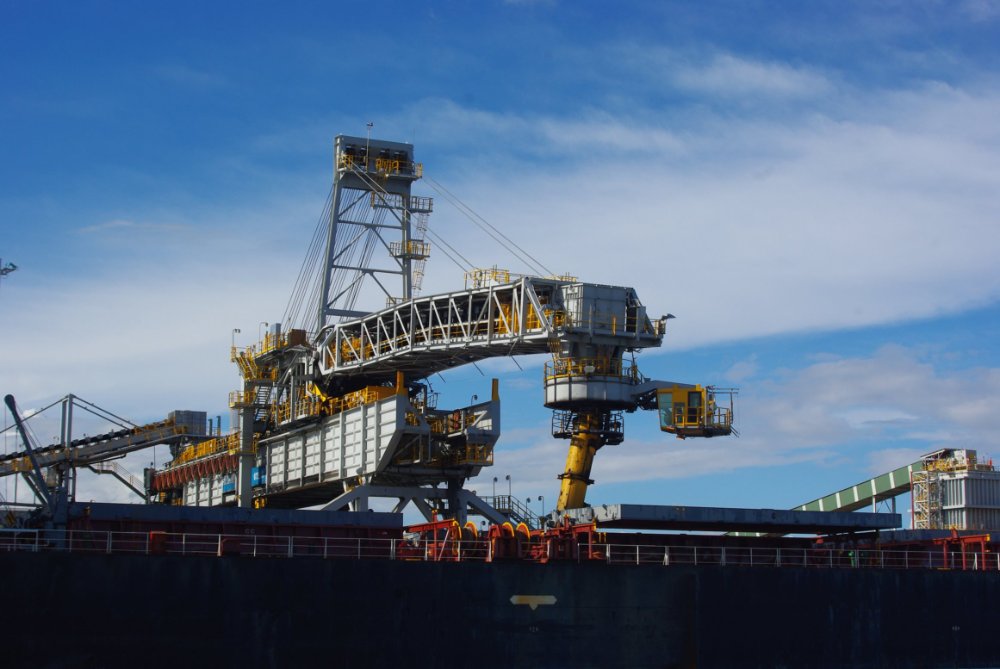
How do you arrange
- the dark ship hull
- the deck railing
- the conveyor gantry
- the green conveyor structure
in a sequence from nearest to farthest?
1. the dark ship hull
2. the deck railing
3. the conveyor gantry
4. the green conveyor structure

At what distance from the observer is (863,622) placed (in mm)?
57469

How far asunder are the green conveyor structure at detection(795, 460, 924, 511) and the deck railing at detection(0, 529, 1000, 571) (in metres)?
34.8

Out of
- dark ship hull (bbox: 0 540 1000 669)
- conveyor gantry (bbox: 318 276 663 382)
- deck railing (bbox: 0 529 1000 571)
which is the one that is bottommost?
dark ship hull (bbox: 0 540 1000 669)

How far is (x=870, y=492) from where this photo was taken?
334 ft

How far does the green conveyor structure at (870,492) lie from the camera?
3875 inches

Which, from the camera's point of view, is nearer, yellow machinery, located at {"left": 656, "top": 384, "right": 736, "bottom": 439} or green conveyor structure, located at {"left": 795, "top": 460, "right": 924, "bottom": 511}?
yellow machinery, located at {"left": 656, "top": 384, "right": 736, "bottom": 439}

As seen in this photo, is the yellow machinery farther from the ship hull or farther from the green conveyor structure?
the green conveyor structure

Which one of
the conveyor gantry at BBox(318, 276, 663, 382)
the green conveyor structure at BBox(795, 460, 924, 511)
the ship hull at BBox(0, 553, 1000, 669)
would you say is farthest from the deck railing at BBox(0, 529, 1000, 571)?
the green conveyor structure at BBox(795, 460, 924, 511)

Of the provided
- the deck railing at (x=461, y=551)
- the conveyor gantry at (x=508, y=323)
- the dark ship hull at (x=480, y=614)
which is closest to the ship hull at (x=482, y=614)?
the dark ship hull at (x=480, y=614)

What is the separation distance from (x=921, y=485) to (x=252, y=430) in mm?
50063

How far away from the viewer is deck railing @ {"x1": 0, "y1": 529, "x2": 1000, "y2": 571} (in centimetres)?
5028

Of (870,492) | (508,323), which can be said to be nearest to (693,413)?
(508,323)

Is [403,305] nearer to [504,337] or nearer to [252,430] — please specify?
[504,337]

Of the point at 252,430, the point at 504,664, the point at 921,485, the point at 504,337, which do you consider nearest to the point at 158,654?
the point at 504,664
